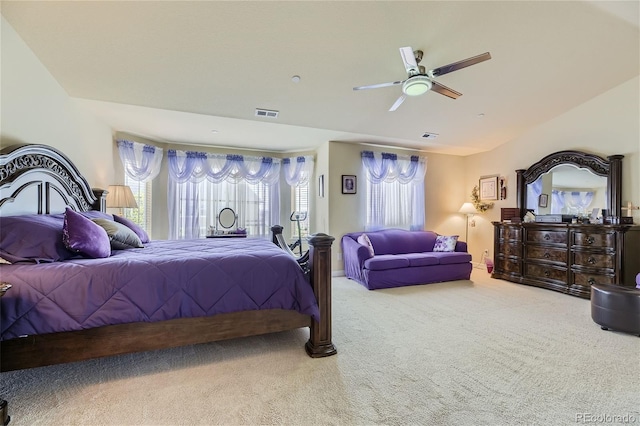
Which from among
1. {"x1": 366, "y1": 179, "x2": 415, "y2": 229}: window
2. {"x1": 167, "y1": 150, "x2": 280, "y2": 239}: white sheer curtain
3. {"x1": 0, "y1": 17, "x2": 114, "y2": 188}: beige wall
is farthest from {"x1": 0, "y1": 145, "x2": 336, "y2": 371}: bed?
{"x1": 366, "y1": 179, "x2": 415, "y2": 229}: window

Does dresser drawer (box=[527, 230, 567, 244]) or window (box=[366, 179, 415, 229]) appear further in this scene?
window (box=[366, 179, 415, 229])

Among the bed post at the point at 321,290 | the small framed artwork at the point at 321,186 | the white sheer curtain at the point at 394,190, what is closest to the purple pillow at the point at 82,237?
the bed post at the point at 321,290

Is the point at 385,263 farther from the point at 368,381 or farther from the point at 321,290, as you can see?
the point at 368,381

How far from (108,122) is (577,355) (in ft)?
20.0

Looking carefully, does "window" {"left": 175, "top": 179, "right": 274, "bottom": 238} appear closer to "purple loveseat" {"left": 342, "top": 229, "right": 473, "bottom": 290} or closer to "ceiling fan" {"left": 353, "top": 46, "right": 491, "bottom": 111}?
"purple loveseat" {"left": 342, "top": 229, "right": 473, "bottom": 290}

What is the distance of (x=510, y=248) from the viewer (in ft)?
15.9

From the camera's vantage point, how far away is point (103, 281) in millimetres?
1823

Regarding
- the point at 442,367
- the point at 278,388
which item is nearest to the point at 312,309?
the point at 278,388

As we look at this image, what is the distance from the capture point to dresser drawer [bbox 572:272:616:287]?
3665 millimetres

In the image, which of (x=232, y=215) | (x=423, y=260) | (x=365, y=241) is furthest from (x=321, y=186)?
(x=423, y=260)

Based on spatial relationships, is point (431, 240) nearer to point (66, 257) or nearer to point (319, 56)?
point (319, 56)

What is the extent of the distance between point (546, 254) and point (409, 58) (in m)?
3.86

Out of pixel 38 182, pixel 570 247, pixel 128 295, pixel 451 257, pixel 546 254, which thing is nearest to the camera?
pixel 128 295

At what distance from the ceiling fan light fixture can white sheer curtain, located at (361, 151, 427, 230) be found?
2.56 m
